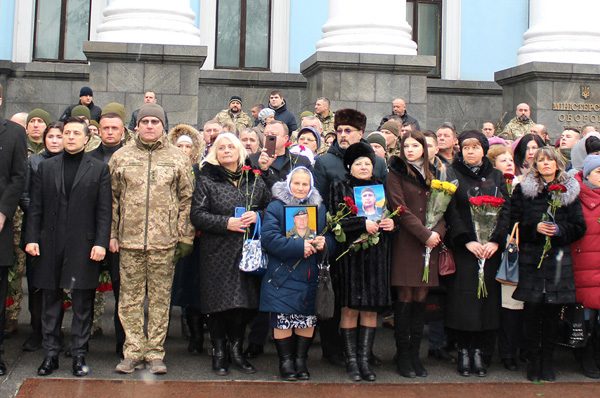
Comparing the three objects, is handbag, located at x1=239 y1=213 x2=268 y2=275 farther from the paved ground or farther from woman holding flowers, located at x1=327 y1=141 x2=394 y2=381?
the paved ground

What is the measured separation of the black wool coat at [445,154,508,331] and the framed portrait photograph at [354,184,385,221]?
2.03ft

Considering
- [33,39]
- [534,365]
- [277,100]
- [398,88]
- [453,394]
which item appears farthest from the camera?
[33,39]

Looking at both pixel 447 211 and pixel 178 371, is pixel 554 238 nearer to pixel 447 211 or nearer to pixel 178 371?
pixel 447 211

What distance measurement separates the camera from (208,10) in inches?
690

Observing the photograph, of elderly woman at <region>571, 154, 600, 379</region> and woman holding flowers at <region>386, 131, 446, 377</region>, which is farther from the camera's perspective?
elderly woman at <region>571, 154, 600, 379</region>

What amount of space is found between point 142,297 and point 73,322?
55 centimetres

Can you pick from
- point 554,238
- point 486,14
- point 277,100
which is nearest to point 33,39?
point 277,100

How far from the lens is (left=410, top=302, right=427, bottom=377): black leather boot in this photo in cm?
740

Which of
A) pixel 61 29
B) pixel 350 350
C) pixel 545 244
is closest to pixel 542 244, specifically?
pixel 545 244

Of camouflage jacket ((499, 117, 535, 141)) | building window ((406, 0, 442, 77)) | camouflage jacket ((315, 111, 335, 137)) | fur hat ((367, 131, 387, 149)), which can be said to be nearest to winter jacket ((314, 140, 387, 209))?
fur hat ((367, 131, 387, 149))

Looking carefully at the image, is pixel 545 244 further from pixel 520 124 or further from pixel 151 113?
pixel 520 124

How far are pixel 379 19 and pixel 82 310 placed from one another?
29.4 ft

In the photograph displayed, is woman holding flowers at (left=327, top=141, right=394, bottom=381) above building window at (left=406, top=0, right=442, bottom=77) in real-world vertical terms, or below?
below

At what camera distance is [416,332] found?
7398 millimetres
